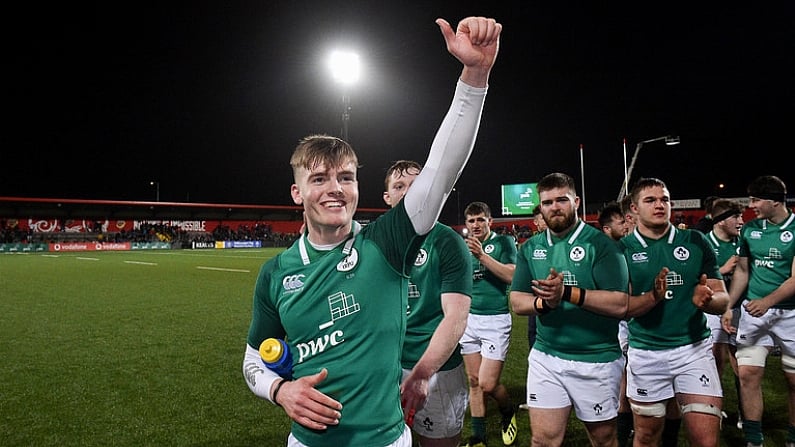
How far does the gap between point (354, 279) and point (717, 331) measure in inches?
210

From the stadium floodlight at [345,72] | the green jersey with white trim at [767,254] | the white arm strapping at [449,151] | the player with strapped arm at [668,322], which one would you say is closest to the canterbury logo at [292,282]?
the white arm strapping at [449,151]

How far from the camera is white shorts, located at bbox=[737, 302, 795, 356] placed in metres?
4.96

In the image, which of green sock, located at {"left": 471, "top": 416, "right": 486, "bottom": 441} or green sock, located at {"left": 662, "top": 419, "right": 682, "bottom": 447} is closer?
green sock, located at {"left": 662, "top": 419, "right": 682, "bottom": 447}

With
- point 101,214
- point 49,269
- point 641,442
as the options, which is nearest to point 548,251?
point 641,442

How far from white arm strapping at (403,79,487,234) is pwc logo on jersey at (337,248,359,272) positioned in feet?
1.00

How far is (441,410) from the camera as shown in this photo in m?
3.56

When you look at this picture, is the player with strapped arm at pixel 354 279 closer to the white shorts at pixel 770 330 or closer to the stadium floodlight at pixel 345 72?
the white shorts at pixel 770 330

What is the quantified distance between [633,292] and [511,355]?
417 cm

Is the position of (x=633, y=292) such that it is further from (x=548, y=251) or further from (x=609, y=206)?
(x=609, y=206)

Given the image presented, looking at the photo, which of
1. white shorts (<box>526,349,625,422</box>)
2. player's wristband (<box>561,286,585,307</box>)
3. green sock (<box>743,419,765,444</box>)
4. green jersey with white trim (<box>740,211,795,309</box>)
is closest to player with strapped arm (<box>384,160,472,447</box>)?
white shorts (<box>526,349,625,422</box>)

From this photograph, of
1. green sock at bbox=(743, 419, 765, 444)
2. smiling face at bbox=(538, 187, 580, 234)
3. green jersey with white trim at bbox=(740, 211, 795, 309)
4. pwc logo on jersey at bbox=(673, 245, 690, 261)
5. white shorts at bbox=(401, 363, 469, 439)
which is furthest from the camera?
green jersey with white trim at bbox=(740, 211, 795, 309)

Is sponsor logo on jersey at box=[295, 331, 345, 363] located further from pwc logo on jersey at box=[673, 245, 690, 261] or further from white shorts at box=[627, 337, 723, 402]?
pwc logo on jersey at box=[673, 245, 690, 261]

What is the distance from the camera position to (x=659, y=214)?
4117 millimetres

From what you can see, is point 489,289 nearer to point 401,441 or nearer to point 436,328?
point 436,328
